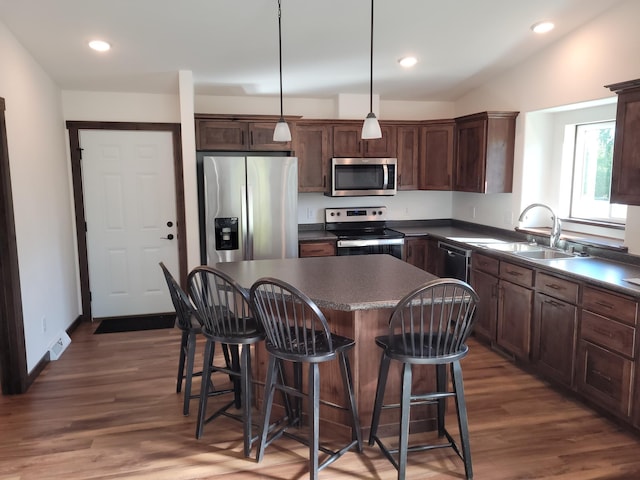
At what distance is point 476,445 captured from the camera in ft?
8.53

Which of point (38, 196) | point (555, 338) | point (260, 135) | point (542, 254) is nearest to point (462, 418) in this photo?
point (555, 338)

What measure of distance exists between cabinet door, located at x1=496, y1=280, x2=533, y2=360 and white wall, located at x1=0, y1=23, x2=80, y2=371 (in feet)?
11.9

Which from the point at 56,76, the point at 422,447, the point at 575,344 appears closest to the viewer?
the point at 422,447

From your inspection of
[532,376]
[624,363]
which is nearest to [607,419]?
[624,363]

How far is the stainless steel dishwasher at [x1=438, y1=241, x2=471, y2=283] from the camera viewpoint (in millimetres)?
4270

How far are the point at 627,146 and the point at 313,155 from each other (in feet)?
9.29

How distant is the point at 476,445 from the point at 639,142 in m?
2.03

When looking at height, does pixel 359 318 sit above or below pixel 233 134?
below

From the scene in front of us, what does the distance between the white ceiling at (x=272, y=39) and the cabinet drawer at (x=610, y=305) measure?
2055 mm

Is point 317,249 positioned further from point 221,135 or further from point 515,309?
point 515,309

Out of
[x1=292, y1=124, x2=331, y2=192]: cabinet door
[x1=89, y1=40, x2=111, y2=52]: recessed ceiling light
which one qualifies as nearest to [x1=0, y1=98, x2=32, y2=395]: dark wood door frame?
[x1=89, y1=40, x2=111, y2=52]: recessed ceiling light

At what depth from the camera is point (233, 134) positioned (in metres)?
4.57

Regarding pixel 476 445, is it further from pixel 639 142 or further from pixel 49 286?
pixel 49 286

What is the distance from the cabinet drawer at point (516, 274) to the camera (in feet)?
11.5
